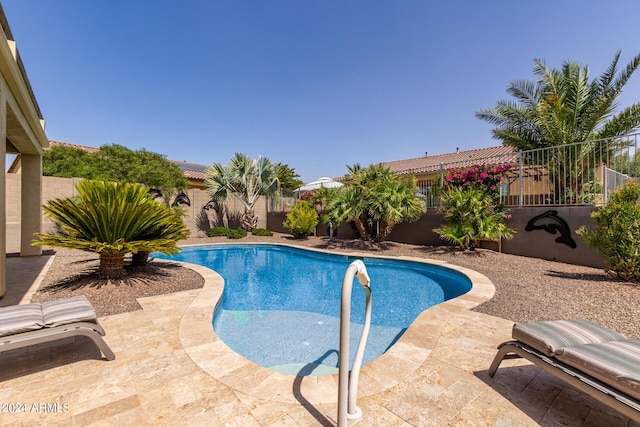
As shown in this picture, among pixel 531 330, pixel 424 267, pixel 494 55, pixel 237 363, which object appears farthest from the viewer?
pixel 494 55

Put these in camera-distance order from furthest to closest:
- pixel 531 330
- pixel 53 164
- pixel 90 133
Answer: pixel 90 133 < pixel 53 164 < pixel 531 330

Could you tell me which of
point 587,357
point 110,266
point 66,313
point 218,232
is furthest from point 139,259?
point 218,232

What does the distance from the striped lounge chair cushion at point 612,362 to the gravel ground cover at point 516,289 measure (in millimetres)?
2115

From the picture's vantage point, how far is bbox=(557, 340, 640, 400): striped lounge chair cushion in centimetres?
166

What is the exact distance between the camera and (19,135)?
6703 mm

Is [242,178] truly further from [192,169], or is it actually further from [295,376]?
[192,169]

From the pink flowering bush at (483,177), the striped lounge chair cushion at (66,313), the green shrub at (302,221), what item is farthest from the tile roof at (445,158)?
the striped lounge chair cushion at (66,313)

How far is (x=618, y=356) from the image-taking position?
187 centimetres

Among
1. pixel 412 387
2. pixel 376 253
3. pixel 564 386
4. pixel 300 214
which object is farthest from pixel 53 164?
pixel 564 386

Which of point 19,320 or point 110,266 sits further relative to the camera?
point 110,266

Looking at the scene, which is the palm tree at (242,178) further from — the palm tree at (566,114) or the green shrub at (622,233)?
the green shrub at (622,233)

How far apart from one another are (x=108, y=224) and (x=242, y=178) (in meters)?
11.0

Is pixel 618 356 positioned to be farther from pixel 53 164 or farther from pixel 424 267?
pixel 53 164

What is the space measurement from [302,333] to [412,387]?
8.19 feet
